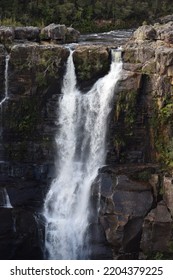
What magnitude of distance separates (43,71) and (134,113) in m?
4.43

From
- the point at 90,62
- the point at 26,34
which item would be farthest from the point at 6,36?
the point at 90,62

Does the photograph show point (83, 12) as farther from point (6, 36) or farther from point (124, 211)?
point (124, 211)

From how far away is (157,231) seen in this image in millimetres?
18656

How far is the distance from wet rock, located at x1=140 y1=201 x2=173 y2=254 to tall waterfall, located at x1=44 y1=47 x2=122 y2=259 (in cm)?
269

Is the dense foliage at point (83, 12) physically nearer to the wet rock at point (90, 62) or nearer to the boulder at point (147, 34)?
the boulder at point (147, 34)

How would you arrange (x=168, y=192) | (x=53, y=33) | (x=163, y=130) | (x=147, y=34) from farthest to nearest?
(x=53, y=33), (x=147, y=34), (x=163, y=130), (x=168, y=192)

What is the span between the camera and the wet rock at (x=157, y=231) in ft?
60.8

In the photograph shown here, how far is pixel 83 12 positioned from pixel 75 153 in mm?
19453

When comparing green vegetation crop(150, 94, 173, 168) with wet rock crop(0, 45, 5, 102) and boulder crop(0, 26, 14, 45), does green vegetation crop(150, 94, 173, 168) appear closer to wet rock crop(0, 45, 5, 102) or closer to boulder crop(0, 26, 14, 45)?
wet rock crop(0, 45, 5, 102)

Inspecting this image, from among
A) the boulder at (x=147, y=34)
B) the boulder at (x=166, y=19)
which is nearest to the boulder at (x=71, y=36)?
the boulder at (x=147, y=34)

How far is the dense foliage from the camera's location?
115ft

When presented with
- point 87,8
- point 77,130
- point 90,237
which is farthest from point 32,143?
point 87,8

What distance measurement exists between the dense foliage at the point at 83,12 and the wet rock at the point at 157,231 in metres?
18.7

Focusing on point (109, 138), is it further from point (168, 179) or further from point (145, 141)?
point (168, 179)
